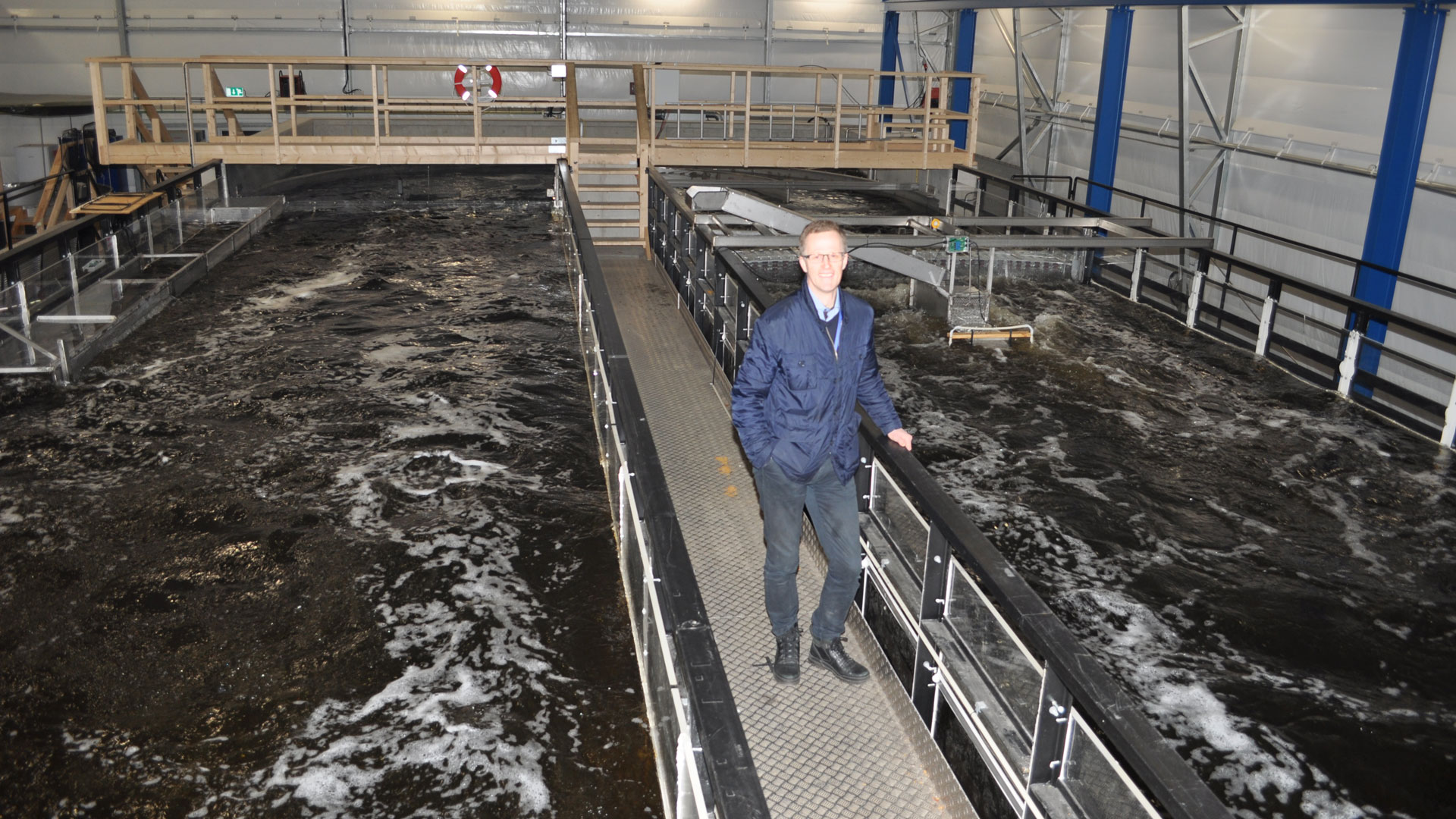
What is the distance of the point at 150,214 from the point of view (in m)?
10.9

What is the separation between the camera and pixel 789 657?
4.40 meters

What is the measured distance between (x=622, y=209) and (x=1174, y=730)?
10739 millimetres

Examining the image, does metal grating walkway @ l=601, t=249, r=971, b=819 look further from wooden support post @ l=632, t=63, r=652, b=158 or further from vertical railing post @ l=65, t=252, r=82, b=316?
wooden support post @ l=632, t=63, r=652, b=158

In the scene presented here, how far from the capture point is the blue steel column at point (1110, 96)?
1502cm

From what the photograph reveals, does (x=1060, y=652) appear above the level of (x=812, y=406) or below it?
below

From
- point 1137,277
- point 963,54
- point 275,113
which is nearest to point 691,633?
point 1137,277

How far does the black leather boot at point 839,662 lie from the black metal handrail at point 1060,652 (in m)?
0.68

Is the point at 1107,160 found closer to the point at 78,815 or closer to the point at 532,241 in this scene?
the point at 532,241

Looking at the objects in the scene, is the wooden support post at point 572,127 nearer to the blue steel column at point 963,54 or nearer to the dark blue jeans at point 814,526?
the blue steel column at point 963,54

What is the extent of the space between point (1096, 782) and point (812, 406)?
1.58 m

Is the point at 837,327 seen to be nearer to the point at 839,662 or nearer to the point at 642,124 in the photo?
the point at 839,662

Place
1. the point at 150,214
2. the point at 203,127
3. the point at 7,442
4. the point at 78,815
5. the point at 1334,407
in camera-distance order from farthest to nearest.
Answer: the point at 203,127 → the point at 150,214 → the point at 1334,407 → the point at 7,442 → the point at 78,815

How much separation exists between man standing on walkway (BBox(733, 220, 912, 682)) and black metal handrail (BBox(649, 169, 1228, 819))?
26 cm

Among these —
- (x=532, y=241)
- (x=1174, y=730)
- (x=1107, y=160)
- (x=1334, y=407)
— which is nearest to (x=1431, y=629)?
(x=1174, y=730)
